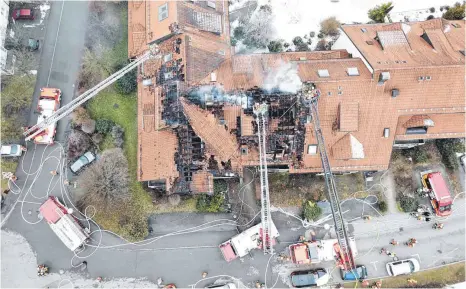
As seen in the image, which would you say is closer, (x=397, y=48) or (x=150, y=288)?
(x=397, y=48)

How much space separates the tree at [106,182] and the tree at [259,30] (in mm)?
21793

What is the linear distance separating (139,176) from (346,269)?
2607cm

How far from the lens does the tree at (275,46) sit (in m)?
53.9

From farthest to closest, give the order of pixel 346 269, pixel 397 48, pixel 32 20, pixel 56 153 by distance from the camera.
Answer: pixel 32 20, pixel 56 153, pixel 346 269, pixel 397 48

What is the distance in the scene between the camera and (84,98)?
5034 cm

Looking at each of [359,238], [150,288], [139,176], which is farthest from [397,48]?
[150,288]

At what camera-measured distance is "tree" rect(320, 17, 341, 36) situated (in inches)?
2140

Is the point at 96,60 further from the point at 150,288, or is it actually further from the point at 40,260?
the point at 150,288

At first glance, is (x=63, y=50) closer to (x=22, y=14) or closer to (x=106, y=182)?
(x=22, y=14)

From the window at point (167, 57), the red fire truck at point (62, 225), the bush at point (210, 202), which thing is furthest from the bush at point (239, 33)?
the red fire truck at point (62, 225)

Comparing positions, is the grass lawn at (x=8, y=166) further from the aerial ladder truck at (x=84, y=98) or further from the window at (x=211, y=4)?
the window at (x=211, y=4)

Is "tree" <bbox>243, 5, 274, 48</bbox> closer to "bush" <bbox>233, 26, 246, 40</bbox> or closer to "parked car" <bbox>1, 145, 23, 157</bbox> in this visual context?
"bush" <bbox>233, 26, 246, 40</bbox>

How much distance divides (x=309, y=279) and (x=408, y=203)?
1544cm

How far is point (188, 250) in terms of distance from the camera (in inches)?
1984
